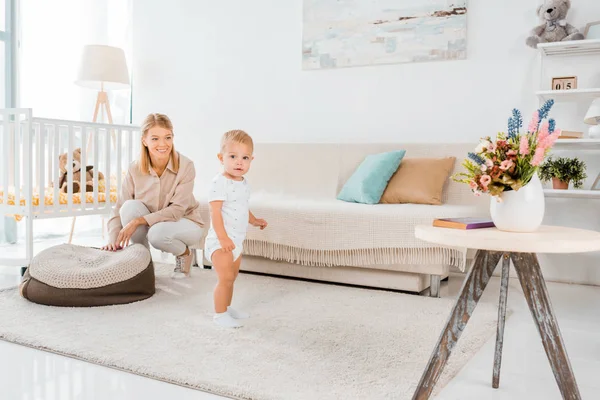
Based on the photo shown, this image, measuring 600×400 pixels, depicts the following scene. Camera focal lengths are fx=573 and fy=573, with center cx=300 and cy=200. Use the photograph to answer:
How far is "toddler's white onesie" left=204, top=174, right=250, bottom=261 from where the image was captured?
2.12 m

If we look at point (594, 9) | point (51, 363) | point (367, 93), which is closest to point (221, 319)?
point (51, 363)

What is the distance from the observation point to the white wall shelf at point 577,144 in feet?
9.06

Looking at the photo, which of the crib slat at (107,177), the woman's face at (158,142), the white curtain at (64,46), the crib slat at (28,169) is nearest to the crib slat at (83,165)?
the crib slat at (107,177)

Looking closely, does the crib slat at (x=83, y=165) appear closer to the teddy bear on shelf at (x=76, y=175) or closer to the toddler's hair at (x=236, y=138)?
the teddy bear on shelf at (x=76, y=175)

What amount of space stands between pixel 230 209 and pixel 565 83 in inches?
77.5

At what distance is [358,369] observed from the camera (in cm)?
167

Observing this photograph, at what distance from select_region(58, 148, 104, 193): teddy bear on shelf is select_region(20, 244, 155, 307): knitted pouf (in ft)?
3.67

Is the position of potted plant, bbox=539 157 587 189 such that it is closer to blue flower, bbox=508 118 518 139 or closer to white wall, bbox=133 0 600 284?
white wall, bbox=133 0 600 284

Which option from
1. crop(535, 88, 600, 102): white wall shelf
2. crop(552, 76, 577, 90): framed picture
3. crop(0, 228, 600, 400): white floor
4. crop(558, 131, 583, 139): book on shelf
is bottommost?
crop(0, 228, 600, 400): white floor

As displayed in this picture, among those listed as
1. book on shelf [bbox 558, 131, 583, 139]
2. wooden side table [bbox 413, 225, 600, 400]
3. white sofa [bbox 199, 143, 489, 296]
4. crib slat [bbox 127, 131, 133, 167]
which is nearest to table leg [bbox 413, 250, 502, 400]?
wooden side table [bbox 413, 225, 600, 400]

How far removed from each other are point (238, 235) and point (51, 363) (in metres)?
0.77

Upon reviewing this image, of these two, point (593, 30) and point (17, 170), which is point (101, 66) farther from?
point (593, 30)

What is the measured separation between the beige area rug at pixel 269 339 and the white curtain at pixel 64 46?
2.57m

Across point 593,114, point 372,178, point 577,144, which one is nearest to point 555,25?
point 593,114
